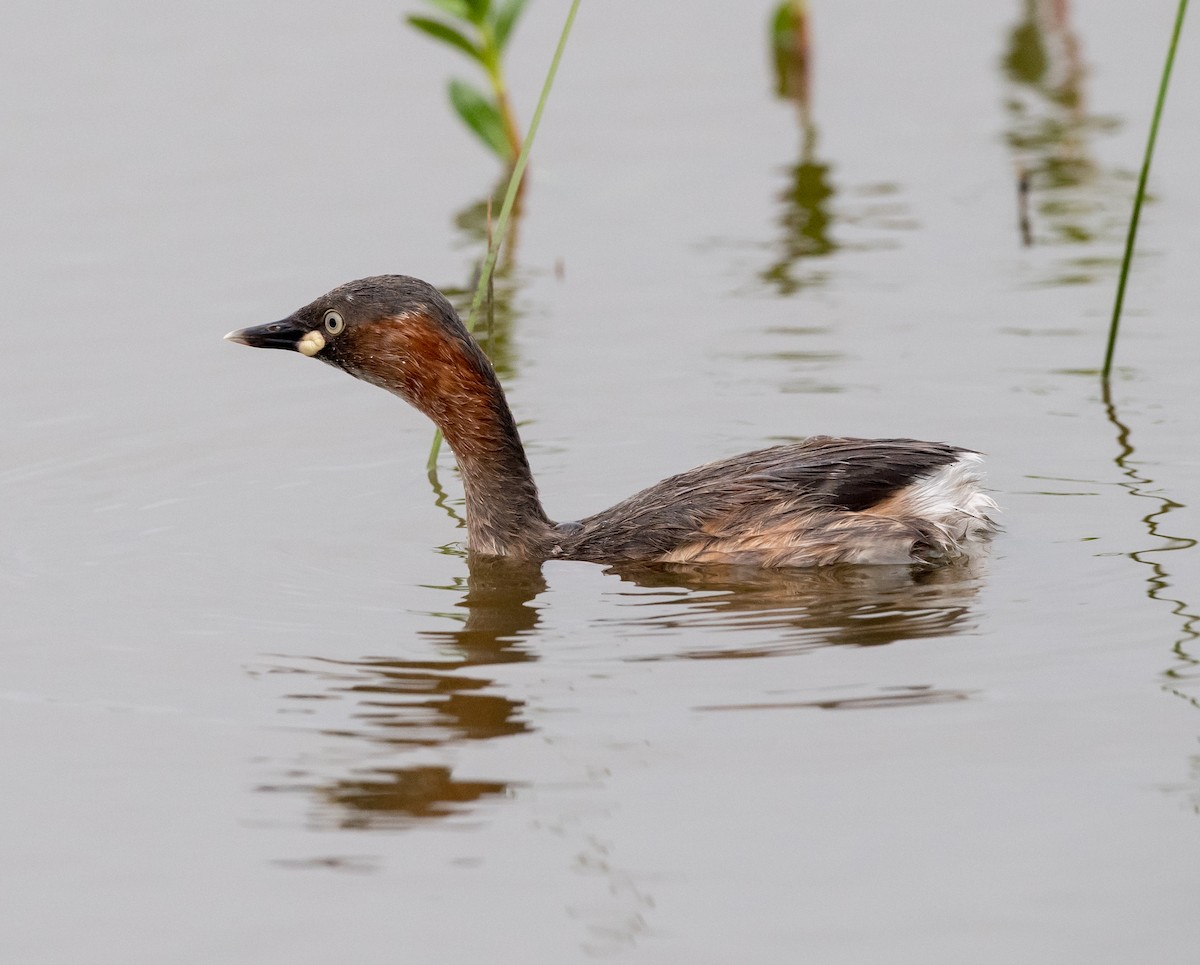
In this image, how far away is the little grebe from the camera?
282 inches

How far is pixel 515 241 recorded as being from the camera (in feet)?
38.9

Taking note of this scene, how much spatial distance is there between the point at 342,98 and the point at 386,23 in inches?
77.0

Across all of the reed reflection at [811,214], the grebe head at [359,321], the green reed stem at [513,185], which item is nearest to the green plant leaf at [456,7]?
the reed reflection at [811,214]

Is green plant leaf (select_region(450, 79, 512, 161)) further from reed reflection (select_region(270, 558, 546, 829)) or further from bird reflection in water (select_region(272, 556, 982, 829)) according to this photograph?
reed reflection (select_region(270, 558, 546, 829))

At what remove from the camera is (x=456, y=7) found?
1157 centimetres

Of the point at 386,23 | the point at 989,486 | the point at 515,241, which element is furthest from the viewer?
the point at 386,23

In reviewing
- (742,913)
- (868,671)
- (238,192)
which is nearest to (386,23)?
(238,192)

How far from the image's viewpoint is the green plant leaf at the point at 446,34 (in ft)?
37.5

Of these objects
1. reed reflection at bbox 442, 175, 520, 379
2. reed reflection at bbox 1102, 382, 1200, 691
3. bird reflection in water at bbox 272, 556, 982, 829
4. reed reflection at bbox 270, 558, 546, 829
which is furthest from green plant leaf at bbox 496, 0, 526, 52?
reed reflection at bbox 270, 558, 546, 829

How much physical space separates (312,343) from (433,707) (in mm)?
2088

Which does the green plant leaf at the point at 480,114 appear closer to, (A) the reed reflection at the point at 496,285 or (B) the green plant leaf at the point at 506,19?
(B) the green plant leaf at the point at 506,19

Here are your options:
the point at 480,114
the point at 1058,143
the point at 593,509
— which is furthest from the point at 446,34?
the point at 593,509

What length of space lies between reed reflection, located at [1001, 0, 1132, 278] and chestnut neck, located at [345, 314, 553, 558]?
405cm

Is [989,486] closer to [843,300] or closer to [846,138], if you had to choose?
[843,300]
